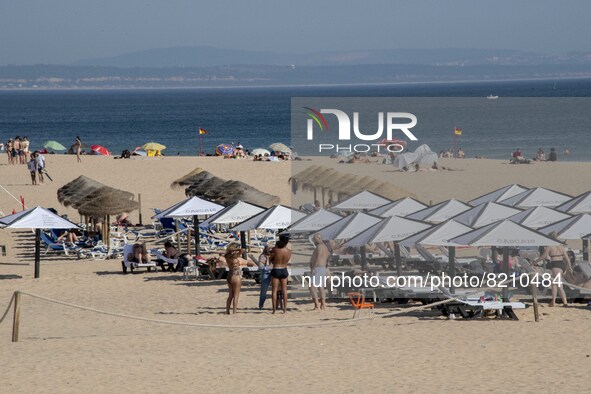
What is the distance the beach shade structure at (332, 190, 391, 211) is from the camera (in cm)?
1958

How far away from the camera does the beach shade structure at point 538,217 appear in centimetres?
1758

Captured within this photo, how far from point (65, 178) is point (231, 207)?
17210 millimetres

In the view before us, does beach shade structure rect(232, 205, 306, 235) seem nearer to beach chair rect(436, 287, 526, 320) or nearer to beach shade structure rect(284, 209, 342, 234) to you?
beach shade structure rect(284, 209, 342, 234)

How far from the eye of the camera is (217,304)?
17.0m

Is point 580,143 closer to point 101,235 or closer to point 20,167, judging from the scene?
point 101,235

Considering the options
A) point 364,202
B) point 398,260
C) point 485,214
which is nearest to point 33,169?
point 364,202

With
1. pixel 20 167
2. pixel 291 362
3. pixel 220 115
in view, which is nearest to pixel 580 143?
pixel 291 362

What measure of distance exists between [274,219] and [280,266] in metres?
3.81

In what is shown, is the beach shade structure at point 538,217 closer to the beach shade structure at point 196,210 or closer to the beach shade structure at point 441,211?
the beach shade structure at point 441,211

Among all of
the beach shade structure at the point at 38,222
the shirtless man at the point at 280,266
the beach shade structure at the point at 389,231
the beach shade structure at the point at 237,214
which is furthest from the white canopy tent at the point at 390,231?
the beach shade structure at the point at 38,222

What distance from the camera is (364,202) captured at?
773 inches

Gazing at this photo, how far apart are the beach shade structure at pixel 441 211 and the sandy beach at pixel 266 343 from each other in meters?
1.13

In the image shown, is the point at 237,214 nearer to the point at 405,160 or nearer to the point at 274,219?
the point at 274,219

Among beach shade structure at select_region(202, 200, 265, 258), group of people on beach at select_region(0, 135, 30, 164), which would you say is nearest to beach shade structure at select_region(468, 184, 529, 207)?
beach shade structure at select_region(202, 200, 265, 258)
